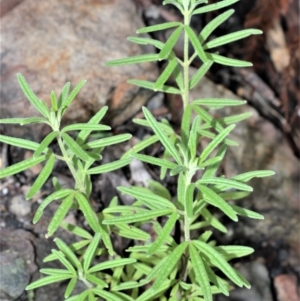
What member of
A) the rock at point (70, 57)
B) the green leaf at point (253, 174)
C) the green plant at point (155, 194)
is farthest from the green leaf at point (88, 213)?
the rock at point (70, 57)

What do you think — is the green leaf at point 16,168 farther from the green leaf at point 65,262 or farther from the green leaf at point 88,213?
the green leaf at point 65,262

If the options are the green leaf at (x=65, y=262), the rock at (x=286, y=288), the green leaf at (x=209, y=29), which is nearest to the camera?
the green leaf at (x=65, y=262)

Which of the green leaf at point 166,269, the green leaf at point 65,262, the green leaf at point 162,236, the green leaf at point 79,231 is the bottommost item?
the green leaf at point 79,231

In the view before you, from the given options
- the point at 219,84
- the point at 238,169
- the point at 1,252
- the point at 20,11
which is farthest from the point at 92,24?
the point at 1,252

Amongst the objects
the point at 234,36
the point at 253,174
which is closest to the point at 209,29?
the point at 234,36

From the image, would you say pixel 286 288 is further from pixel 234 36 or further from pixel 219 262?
pixel 234 36
